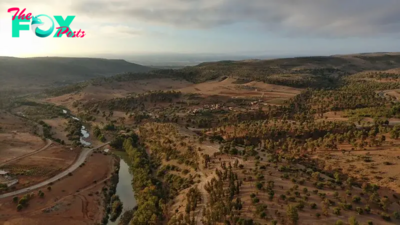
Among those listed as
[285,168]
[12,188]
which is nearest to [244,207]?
[285,168]

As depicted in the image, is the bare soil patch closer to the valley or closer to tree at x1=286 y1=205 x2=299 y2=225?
the valley

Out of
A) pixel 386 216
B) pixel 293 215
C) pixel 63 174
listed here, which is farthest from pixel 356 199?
pixel 63 174

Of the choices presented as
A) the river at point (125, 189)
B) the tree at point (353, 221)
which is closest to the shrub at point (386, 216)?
the tree at point (353, 221)

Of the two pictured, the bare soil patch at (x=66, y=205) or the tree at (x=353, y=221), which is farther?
the bare soil patch at (x=66, y=205)

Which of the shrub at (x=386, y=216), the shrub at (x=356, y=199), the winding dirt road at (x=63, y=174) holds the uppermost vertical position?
the shrub at (x=356, y=199)

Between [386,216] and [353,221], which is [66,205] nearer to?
[353,221]

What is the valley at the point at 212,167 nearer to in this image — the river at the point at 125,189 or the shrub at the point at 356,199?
the river at the point at 125,189

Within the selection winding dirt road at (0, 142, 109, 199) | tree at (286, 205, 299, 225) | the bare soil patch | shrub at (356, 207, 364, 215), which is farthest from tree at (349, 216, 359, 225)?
winding dirt road at (0, 142, 109, 199)

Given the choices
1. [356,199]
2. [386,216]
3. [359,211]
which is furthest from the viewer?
[356,199]
